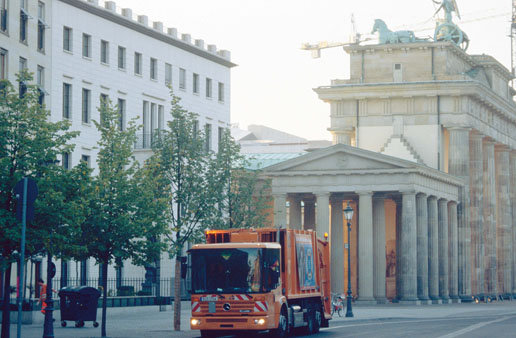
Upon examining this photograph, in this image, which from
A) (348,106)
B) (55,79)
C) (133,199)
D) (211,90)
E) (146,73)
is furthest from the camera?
(348,106)

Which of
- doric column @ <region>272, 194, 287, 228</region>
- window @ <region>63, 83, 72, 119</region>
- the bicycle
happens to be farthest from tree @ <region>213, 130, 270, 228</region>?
doric column @ <region>272, 194, 287, 228</region>

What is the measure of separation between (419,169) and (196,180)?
3630cm

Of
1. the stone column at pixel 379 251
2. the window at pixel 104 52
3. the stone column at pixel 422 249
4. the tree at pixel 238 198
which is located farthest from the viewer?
the stone column at pixel 422 249

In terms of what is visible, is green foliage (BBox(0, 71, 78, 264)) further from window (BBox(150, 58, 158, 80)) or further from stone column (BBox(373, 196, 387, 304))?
stone column (BBox(373, 196, 387, 304))

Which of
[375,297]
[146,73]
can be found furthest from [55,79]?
[375,297]

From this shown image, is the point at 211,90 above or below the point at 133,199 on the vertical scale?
above

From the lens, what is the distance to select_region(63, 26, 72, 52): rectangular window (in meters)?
68.5

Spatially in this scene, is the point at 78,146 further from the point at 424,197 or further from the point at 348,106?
the point at 348,106

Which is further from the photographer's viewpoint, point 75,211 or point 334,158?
point 334,158

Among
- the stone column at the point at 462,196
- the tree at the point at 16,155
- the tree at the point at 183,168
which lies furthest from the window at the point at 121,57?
the tree at the point at 16,155

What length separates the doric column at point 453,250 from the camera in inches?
3595

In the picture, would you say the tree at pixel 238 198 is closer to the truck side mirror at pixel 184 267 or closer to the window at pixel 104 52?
the truck side mirror at pixel 184 267

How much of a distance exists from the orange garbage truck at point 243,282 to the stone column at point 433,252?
48956 millimetres

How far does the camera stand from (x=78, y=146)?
69812 mm
